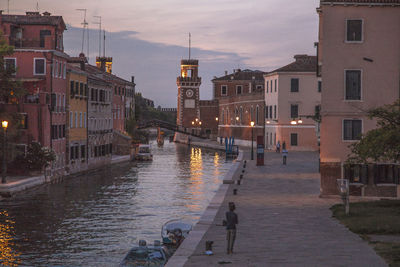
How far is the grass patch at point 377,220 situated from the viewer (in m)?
19.2

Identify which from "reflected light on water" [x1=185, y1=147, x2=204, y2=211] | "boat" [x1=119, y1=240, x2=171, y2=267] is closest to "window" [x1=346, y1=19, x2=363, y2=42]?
"reflected light on water" [x1=185, y1=147, x2=204, y2=211]

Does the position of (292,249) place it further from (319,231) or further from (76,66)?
(76,66)

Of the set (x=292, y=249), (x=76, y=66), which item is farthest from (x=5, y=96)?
(x=292, y=249)

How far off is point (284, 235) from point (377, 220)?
415cm

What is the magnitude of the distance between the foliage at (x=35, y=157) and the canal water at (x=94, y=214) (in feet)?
7.03

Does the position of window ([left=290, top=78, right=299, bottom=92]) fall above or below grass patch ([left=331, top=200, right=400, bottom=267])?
above

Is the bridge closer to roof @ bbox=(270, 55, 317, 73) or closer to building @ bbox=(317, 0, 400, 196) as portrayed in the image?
roof @ bbox=(270, 55, 317, 73)

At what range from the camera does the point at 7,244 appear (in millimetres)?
27375

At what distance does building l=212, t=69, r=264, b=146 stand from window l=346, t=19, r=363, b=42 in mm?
64815

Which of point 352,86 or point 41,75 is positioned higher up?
point 41,75

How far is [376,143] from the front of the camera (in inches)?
1035

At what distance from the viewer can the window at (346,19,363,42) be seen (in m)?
34.2

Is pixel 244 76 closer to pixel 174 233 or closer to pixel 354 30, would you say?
pixel 354 30

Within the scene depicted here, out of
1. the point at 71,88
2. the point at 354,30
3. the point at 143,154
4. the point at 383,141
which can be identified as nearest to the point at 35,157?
the point at 71,88
